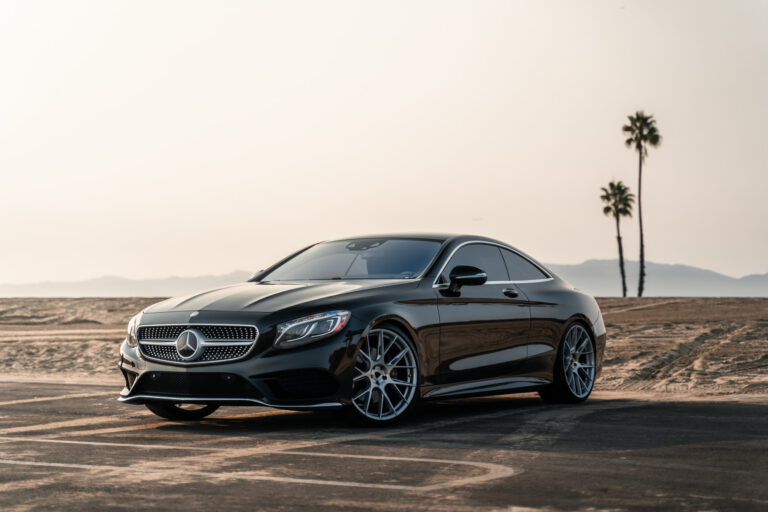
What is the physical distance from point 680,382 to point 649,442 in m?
6.67

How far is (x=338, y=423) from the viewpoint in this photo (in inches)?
349

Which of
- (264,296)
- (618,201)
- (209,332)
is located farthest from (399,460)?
(618,201)

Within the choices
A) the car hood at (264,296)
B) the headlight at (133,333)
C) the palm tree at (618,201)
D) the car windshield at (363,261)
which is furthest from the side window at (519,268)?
the palm tree at (618,201)

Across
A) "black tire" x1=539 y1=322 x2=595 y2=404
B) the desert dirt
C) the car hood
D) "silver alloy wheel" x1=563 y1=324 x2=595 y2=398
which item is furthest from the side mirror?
the desert dirt

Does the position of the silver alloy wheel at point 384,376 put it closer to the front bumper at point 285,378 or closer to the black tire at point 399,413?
the black tire at point 399,413

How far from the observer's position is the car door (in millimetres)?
9297

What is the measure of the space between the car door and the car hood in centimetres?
62

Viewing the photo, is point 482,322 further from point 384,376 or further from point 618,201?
point 618,201

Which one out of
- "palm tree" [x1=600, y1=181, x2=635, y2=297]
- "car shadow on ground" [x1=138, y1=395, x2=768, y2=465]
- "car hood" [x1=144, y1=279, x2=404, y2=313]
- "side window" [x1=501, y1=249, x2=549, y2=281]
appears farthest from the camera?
"palm tree" [x1=600, y1=181, x2=635, y2=297]

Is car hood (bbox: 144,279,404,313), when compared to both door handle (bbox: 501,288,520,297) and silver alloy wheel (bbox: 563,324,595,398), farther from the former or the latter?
silver alloy wheel (bbox: 563,324,595,398)

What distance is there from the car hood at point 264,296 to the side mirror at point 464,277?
522mm

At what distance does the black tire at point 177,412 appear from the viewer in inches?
371

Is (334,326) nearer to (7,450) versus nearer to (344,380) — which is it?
(344,380)

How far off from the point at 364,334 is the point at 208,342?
1.16m
